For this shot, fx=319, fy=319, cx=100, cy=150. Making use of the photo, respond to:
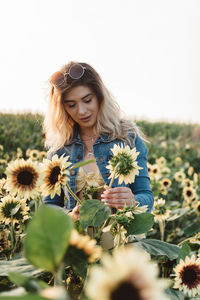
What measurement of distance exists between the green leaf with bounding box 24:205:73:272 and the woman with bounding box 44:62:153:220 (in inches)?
45.7

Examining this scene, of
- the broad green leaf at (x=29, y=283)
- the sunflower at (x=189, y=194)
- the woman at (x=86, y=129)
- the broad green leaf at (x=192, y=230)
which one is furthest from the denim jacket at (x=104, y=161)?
the broad green leaf at (x=29, y=283)

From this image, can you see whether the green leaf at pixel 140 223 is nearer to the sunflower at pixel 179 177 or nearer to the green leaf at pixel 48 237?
the green leaf at pixel 48 237

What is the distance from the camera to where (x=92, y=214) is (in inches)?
26.3

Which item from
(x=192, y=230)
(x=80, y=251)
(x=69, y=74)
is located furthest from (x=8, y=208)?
(x=192, y=230)

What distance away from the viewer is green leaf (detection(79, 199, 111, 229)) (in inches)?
26.0

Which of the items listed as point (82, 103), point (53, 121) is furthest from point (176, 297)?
point (53, 121)

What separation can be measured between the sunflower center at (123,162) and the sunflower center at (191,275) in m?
0.30

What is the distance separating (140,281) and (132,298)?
0.02 meters

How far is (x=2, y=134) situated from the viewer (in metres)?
3.98

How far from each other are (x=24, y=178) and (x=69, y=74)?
3.53 feet

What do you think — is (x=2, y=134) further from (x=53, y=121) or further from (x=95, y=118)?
(x=95, y=118)

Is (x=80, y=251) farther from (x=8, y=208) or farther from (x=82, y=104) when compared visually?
(x=82, y=104)

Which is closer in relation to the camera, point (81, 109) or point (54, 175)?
point (54, 175)

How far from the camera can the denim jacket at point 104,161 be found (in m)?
1.62
